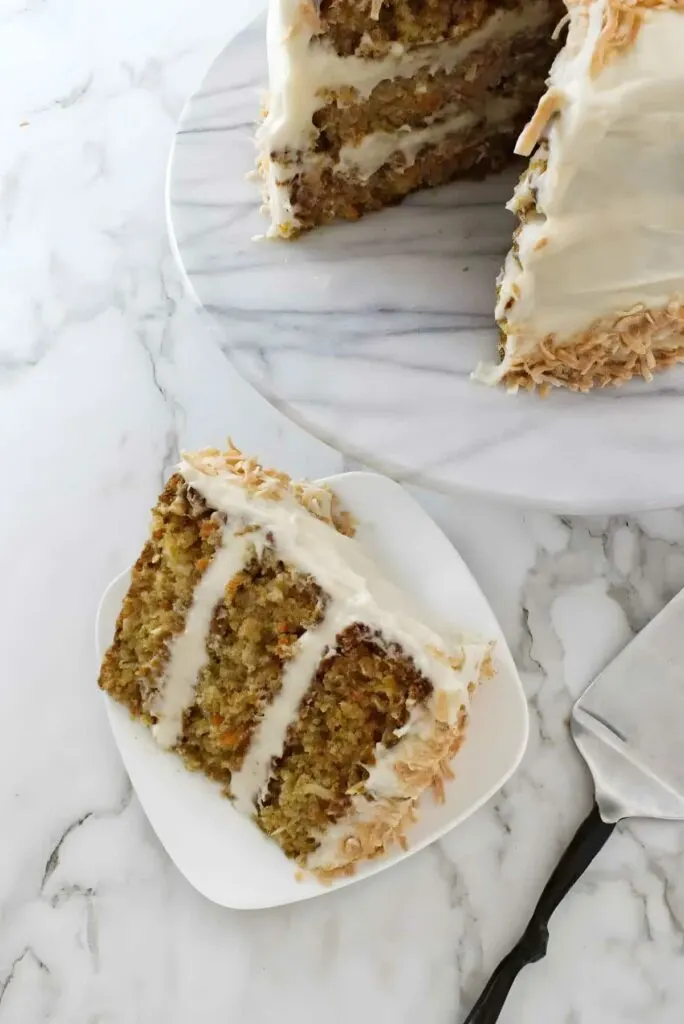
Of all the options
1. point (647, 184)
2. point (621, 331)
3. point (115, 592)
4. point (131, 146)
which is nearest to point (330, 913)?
point (115, 592)

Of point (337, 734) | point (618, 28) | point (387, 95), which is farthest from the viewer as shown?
point (387, 95)

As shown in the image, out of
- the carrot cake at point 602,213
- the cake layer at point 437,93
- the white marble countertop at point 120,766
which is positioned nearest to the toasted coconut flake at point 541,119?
the carrot cake at point 602,213

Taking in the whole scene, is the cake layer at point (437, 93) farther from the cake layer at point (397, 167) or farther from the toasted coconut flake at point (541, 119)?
the toasted coconut flake at point (541, 119)

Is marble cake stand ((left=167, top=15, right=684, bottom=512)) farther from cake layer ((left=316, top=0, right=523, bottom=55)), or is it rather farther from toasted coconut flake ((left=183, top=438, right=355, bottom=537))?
cake layer ((left=316, top=0, right=523, bottom=55))

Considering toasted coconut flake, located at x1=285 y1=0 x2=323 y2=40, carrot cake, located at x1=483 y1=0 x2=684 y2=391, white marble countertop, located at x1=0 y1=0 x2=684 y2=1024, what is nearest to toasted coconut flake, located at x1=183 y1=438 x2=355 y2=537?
white marble countertop, located at x1=0 y1=0 x2=684 y2=1024

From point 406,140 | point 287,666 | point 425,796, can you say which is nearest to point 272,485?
point 287,666

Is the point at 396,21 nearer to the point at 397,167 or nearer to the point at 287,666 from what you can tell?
the point at 397,167
